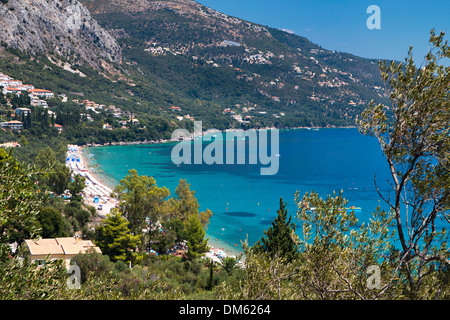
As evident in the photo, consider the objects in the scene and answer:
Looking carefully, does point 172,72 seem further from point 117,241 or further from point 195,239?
point 117,241

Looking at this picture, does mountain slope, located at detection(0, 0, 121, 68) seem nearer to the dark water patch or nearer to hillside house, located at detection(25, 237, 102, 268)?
the dark water patch

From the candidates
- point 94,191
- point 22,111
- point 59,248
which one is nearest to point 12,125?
point 22,111

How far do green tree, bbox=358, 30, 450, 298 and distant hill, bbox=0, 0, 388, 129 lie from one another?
8979cm

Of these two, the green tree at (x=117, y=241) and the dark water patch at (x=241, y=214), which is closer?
the green tree at (x=117, y=241)

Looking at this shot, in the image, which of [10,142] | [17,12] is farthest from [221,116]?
[10,142]

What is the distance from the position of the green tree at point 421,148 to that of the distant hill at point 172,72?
295ft

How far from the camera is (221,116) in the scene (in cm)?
12038

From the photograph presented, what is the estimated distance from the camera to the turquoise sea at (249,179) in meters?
31.5

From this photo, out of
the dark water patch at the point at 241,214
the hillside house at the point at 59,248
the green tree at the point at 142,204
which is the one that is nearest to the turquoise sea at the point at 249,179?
the dark water patch at the point at 241,214

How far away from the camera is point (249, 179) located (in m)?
49.1

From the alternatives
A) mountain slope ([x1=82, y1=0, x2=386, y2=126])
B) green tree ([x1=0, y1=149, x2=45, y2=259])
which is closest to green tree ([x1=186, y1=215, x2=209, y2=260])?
green tree ([x1=0, y1=149, x2=45, y2=259])

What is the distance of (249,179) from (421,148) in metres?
44.9

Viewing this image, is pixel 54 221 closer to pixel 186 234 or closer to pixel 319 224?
pixel 186 234

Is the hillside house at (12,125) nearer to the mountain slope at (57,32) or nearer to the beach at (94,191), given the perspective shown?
the beach at (94,191)
